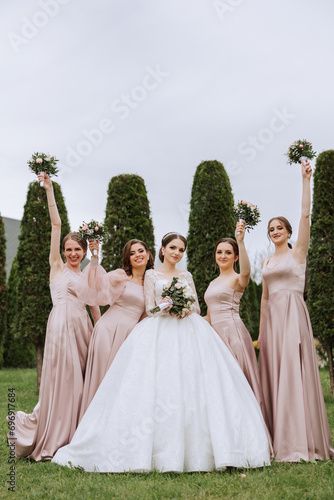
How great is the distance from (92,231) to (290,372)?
2.72 m

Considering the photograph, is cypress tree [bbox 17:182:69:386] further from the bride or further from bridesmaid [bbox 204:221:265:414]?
the bride

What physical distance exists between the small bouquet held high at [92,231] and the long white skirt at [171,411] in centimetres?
119

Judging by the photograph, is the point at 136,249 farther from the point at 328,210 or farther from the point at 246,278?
the point at 328,210

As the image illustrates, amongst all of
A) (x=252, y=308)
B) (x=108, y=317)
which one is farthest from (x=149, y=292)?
(x=252, y=308)

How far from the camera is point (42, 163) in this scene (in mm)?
7625

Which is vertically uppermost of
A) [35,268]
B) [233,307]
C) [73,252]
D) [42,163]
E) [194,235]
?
[194,235]

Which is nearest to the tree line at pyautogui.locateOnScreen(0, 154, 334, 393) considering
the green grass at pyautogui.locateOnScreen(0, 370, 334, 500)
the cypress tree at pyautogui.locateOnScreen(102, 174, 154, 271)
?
the cypress tree at pyautogui.locateOnScreen(102, 174, 154, 271)

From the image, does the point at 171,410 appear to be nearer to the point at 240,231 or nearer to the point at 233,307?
the point at 233,307

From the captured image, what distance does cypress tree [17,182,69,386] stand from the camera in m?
14.7

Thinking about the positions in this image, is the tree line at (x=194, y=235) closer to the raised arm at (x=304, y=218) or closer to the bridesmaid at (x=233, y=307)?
the bridesmaid at (x=233, y=307)

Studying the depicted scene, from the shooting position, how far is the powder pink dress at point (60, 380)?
23.7ft

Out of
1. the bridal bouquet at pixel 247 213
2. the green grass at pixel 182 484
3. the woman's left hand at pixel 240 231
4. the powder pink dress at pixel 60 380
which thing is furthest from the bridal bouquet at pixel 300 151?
the green grass at pixel 182 484

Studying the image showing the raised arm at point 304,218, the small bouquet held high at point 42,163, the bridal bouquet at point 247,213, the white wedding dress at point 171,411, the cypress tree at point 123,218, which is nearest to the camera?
the white wedding dress at point 171,411

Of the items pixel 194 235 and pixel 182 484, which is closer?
pixel 182 484
